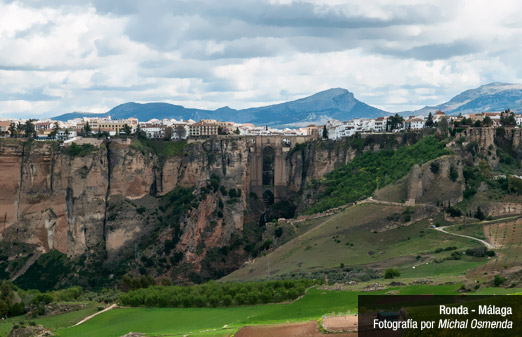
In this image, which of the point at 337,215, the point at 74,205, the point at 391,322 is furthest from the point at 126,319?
the point at 74,205

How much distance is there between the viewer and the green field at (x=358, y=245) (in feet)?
230

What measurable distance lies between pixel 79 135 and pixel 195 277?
112ft

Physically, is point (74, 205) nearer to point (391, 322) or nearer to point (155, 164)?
point (155, 164)

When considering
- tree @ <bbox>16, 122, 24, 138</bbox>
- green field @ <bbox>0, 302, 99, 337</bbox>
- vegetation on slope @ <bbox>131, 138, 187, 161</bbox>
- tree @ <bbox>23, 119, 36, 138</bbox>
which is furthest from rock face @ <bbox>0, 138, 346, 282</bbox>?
green field @ <bbox>0, 302, 99, 337</bbox>

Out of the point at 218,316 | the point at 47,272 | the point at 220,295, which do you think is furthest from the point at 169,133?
the point at 218,316

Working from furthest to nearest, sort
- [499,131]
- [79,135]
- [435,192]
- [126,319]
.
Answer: [79,135], [499,131], [435,192], [126,319]

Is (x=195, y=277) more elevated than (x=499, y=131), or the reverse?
(x=499, y=131)

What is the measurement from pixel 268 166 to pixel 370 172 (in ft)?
66.8

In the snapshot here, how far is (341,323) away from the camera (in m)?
38.8

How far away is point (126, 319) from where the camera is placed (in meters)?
55.0

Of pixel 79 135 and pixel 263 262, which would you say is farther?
pixel 79 135

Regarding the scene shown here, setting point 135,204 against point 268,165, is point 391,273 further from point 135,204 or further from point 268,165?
point 268,165

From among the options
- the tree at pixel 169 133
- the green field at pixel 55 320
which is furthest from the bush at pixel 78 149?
the green field at pixel 55 320

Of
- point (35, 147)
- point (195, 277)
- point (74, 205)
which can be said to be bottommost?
point (195, 277)
